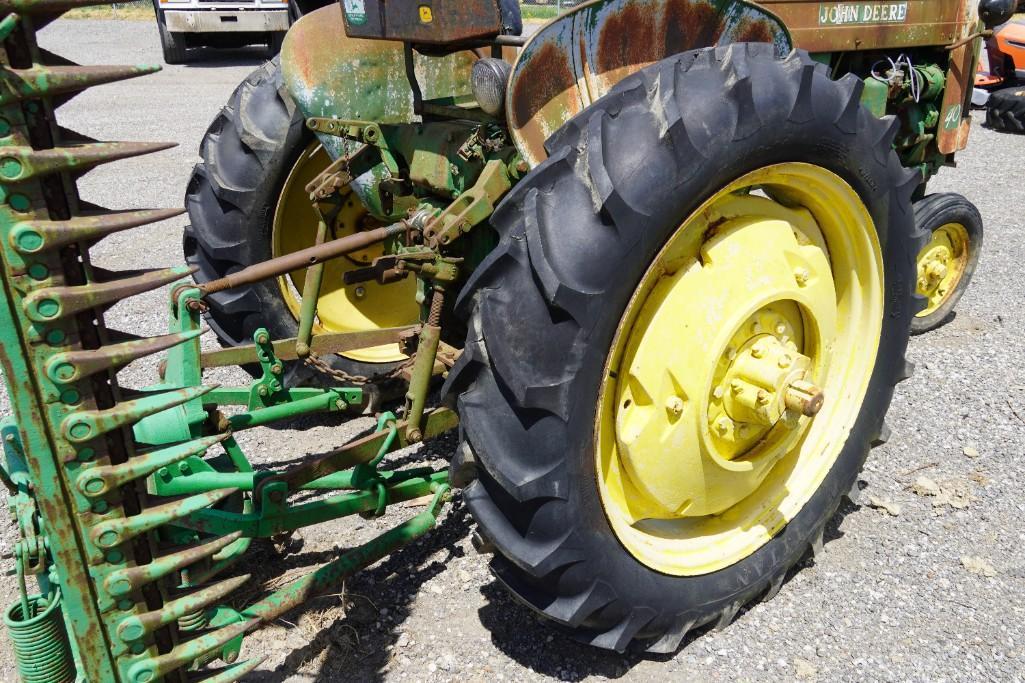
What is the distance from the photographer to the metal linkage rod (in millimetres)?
2166

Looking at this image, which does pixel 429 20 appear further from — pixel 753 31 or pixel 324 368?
pixel 324 368

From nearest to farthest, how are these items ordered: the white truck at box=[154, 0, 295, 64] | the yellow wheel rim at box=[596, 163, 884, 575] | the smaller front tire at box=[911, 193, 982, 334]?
the yellow wheel rim at box=[596, 163, 884, 575] → the smaller front tire at box=[911, 193, 982, 334] → the white truck at box=[154, 0, 295, 64]

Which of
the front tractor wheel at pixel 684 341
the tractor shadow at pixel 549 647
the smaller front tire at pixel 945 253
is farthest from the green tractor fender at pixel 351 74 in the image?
the smaller front tire at pixel 945 253

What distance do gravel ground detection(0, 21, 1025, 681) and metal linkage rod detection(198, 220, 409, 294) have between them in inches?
34.2

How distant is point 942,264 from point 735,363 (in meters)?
2.53

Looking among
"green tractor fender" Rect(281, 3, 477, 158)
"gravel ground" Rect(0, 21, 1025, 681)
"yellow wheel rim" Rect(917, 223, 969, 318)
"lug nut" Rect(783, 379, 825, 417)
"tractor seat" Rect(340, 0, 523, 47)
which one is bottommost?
"gravel ground" Rect(0, 21, 1025, 681)

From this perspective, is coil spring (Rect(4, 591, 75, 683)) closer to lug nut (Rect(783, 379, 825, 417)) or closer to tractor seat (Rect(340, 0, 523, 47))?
tractor seat (Rect(340, 0, 523, 47))

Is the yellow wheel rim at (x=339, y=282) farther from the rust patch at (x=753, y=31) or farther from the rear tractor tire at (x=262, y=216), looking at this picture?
the rust patch at (x=753, y=31)

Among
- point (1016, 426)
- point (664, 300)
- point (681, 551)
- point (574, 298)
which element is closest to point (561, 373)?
point (574, 298)

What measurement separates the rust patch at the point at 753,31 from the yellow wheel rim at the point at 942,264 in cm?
207

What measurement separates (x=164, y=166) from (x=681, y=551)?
6934 millimetres

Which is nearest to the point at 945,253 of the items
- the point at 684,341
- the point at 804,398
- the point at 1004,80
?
the point at 804,398

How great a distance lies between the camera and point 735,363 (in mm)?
2082

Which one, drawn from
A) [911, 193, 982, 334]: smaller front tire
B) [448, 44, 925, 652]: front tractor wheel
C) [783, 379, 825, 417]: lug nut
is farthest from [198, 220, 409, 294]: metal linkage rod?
[911, 193, 982, 334]: smaller front tire
